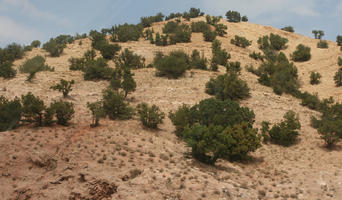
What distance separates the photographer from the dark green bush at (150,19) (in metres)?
64.9

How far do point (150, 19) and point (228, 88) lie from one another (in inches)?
1802

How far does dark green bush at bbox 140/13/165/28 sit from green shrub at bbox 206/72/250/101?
39458 millimetres

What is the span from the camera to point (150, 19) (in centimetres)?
6850

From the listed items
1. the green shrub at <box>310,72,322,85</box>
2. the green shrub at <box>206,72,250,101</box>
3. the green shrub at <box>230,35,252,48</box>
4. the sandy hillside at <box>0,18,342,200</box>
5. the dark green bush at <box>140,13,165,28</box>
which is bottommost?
the sandy hillside at <box>0,18,342,200</box>

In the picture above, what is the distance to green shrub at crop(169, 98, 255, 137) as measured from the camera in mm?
20281

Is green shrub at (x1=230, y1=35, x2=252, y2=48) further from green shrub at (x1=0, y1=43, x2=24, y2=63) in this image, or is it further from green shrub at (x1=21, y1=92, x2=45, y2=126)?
green shrub at (x1=21, y1=92, x2=45, y2=126)

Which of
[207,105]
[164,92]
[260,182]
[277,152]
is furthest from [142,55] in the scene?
[260,182]

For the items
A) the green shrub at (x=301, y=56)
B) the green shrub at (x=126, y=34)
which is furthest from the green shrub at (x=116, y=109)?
the green shrub at (x=301, y=56)

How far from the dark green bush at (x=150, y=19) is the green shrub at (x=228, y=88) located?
39458mm

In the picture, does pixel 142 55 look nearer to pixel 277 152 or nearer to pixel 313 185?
pixel 277 152

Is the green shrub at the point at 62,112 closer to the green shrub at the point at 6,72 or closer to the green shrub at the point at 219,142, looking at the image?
the green shrub at the point at 219,142

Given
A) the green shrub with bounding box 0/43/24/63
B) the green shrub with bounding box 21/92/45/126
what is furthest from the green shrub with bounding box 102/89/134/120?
the green shrub with bounding box 0/43/24/63

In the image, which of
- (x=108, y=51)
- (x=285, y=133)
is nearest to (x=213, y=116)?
(x=285, y=133)

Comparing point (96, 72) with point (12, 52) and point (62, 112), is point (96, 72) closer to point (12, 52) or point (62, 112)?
point (62, 112)
